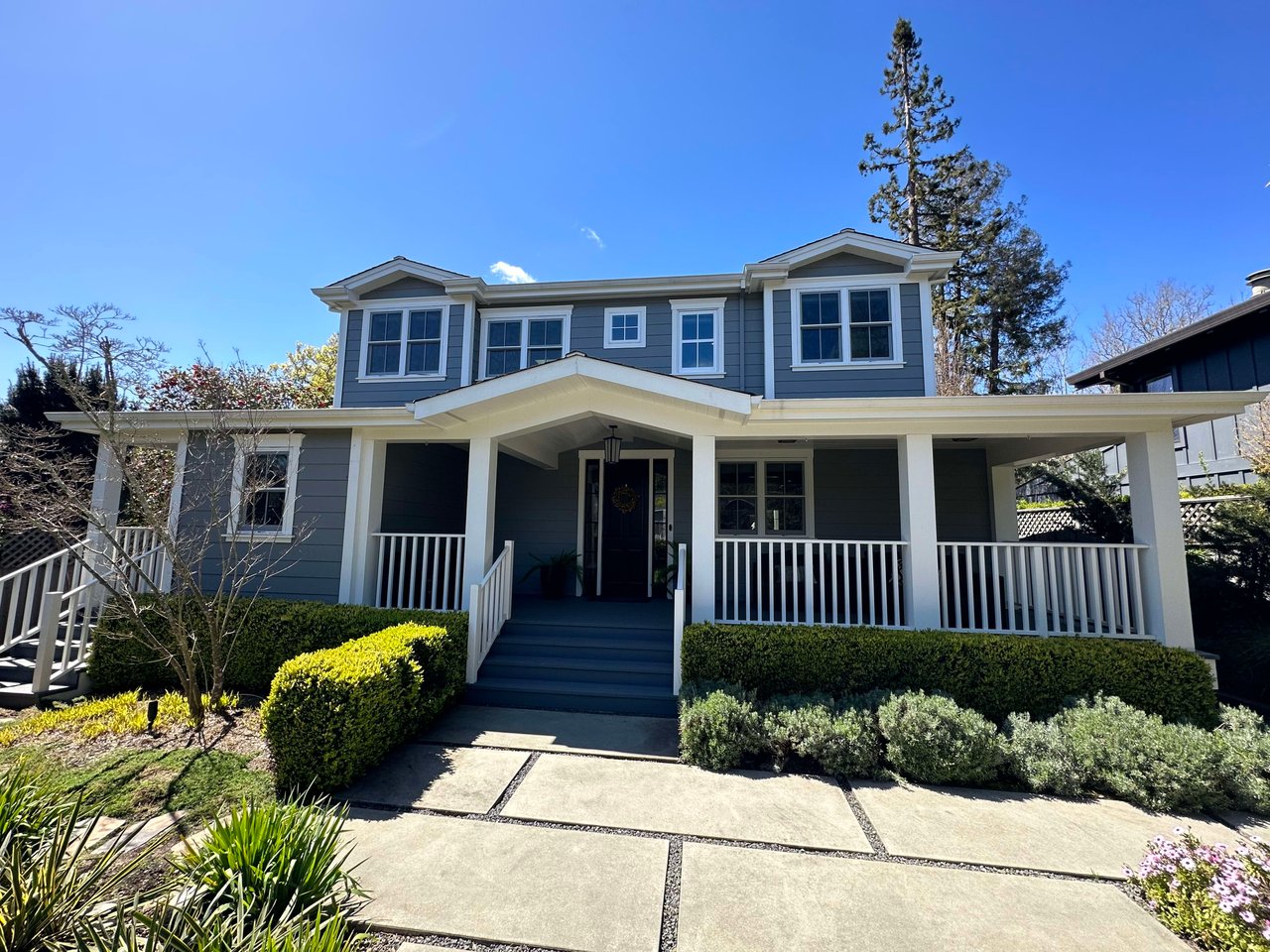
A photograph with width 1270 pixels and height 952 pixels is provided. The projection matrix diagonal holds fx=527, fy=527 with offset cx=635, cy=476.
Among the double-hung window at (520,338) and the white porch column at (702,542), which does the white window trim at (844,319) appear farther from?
the double-hung window at (520,338)

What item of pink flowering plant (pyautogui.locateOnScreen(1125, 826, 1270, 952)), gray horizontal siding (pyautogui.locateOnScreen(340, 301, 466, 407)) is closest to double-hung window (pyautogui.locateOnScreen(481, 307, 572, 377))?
gray horizontal siding (pyautogui.locateOnScreen(340, 301, 466, 407))

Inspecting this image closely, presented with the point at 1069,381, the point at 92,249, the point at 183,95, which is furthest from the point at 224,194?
the point at 1069,381

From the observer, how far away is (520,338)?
29.5ft

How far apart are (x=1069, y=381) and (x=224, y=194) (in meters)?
20.2

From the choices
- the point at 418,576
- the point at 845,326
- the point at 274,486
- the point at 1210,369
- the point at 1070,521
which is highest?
the point at 1210,369

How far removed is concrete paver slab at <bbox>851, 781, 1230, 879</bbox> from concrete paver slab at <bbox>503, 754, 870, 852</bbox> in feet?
1.05

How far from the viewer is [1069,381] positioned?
15164mm

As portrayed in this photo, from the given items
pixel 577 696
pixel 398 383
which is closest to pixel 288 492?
pixel 398 383

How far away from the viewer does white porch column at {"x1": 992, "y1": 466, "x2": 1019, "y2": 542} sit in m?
8.30

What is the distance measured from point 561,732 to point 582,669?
3.46ft

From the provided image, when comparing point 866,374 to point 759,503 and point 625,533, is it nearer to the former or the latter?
point 759,503

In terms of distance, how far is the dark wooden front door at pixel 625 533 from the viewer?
911 centimetres

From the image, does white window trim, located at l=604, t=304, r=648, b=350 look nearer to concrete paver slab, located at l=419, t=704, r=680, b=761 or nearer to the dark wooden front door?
the dark wooden front door

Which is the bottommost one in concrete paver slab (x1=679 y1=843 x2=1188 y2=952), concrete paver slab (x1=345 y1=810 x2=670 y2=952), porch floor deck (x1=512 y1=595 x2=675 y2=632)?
concrete paver slab (x1=345 y1=810 x2=670 y2=952)
